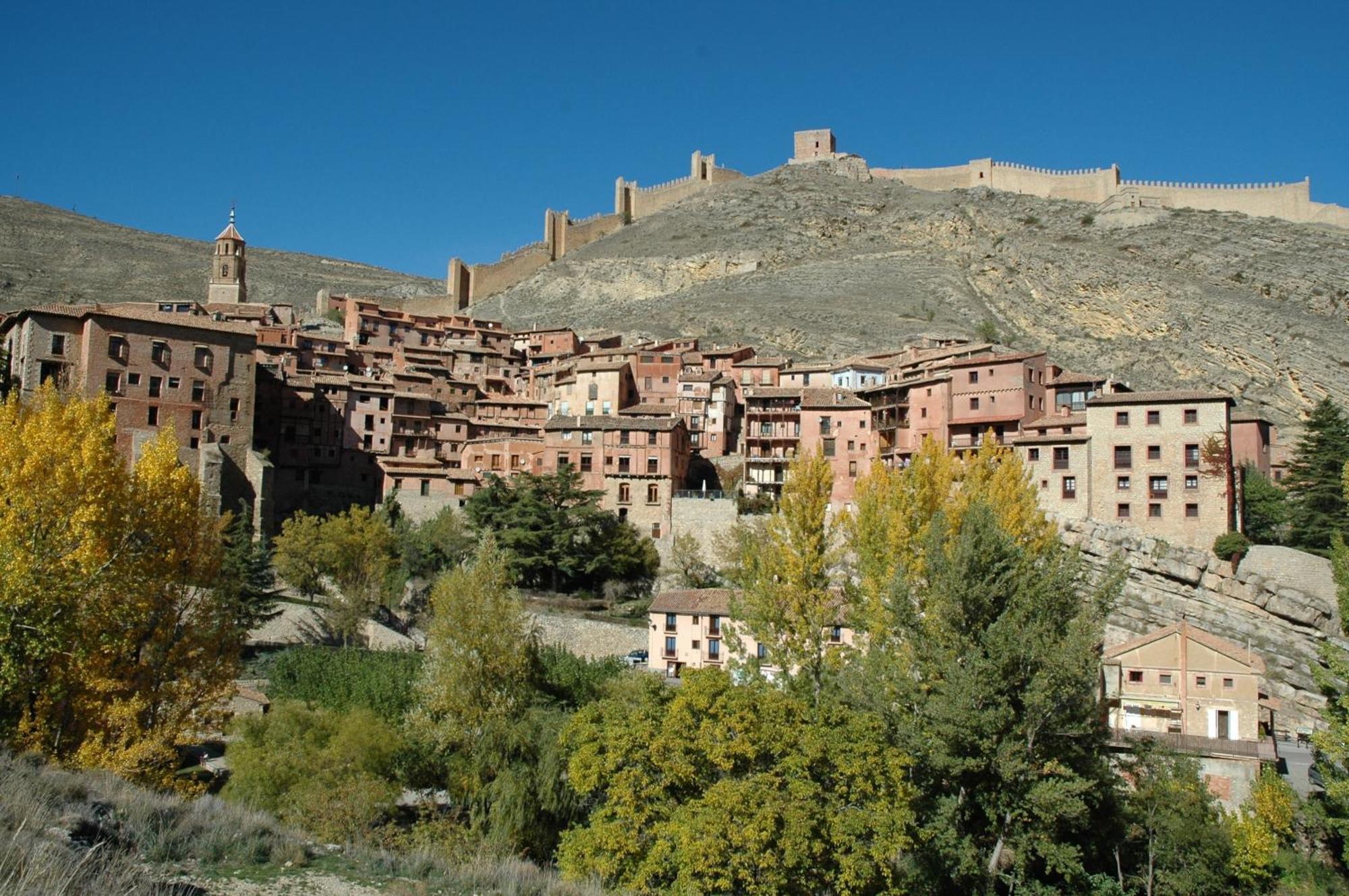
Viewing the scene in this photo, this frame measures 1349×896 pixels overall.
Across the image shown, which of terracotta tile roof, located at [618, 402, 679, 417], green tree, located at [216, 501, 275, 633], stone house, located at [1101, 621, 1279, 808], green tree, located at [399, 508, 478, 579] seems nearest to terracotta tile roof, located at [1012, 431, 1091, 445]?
stone house, located at [1101, 621, 1279, 808]

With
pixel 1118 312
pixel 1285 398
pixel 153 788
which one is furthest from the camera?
pixel 1118 312

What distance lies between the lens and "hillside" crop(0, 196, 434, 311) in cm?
11050

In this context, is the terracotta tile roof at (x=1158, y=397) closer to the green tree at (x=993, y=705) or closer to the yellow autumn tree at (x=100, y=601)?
the green tree at (x=993, y=705)

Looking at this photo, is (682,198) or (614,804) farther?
(682,198)

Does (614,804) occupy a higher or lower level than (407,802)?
higher

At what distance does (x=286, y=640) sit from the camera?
40406 millimetres

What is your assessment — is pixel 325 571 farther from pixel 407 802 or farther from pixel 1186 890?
pixel 1186 890

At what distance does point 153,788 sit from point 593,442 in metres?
38.2

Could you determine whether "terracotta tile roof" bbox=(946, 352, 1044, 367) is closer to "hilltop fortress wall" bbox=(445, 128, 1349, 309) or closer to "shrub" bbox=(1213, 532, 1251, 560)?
"shrub" bbox=(1213, 532, 1251, 560)

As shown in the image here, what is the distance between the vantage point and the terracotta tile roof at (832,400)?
180 ft

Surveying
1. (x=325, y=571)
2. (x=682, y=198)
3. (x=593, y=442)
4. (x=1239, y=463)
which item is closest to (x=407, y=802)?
(x=325, y=571)

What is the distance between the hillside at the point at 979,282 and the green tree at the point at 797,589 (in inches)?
1966

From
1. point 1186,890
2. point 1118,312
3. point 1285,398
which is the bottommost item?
point 1186,890

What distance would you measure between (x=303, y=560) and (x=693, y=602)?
17.7 m
